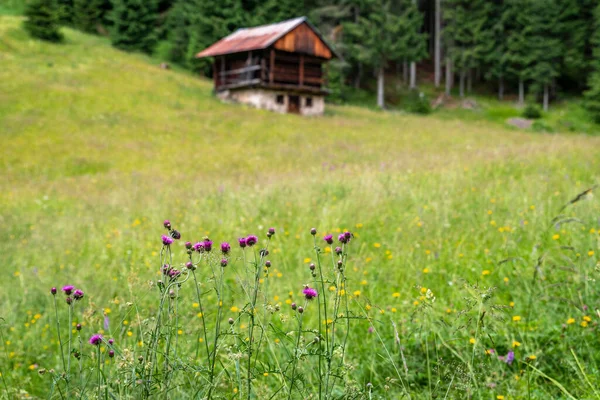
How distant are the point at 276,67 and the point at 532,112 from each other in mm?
21175

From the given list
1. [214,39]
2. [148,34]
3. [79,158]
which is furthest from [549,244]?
[148,34]

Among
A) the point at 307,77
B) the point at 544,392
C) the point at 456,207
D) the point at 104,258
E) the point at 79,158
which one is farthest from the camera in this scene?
the point at 307,77

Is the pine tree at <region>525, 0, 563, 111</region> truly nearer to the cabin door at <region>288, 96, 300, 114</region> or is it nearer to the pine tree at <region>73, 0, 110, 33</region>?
the cabin door at <region>288, 96, 300, 114</region>

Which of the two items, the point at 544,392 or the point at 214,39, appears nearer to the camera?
the point at 544,392

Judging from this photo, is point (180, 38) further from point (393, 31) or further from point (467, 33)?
point (467, 33)

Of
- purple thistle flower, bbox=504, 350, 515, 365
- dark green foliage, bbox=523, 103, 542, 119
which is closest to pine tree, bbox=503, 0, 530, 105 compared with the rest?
dark green foliage, bbox=523, 103, 542, 119

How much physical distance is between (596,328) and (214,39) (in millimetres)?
42115

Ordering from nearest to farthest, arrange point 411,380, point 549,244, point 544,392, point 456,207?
point 544,392, point 411,380, point 549,244, point 456,207

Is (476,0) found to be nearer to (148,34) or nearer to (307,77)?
(307,77)

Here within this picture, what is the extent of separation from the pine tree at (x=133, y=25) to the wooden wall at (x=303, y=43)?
19445mm

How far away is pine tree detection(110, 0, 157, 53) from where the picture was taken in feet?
140

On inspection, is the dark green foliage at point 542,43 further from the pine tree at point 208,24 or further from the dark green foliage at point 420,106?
the pine tree at point 208,24

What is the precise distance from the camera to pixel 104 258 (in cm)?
536

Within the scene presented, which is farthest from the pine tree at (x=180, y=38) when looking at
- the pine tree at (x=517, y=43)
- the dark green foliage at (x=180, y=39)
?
the pine tree at (x=517, y=43)
